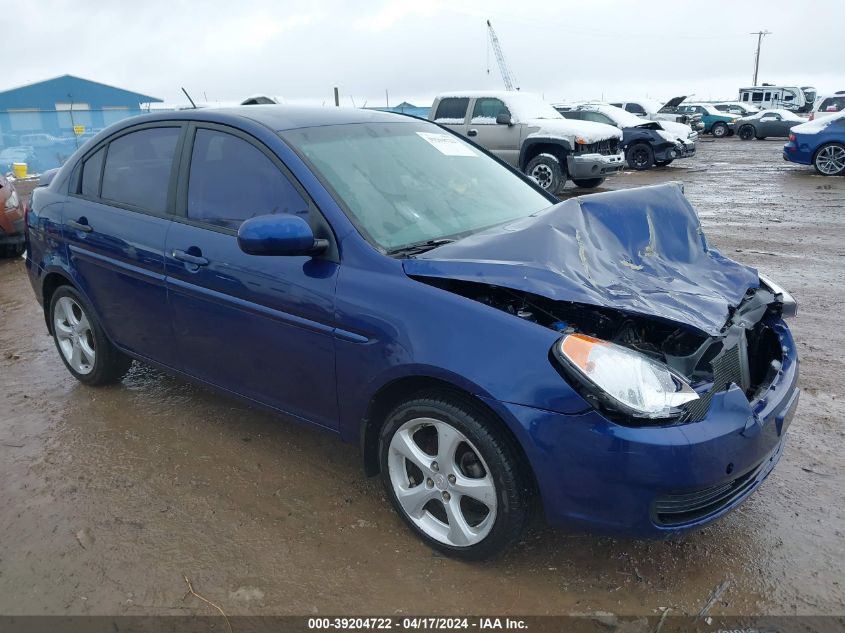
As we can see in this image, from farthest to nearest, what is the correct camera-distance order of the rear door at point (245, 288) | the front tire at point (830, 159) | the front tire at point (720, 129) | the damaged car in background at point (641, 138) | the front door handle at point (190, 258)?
the front tire at point (720, 129), the damaged car in background at point (641, 138), the front tire at point (830, 159), the front door handle at point (190, 258), the rear door at point (245, 288)

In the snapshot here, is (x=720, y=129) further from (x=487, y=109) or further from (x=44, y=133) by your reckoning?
(x=44, y=133)

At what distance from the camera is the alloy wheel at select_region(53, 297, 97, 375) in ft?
13.9

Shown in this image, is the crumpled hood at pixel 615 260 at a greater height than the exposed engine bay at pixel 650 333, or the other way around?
the crumpled hood at pixel 615 260

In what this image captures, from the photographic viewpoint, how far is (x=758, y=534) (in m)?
2.77

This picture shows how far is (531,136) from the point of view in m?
12.4

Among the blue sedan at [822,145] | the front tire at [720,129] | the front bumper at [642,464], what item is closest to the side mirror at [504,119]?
the blue sedan at [822,145]

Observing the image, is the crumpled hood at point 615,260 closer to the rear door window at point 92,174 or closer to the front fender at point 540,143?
the rear door window at point 92,174

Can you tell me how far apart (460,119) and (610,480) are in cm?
1147

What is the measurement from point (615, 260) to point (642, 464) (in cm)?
96

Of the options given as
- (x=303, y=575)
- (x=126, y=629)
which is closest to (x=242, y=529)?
(x=303, y=575)

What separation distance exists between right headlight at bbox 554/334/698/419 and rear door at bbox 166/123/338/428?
3.42 ft

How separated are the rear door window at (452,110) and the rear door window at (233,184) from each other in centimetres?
997

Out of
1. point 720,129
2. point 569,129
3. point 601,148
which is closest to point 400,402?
point 569,129

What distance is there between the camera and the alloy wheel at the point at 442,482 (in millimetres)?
2496
